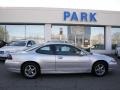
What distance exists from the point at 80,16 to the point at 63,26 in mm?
2518

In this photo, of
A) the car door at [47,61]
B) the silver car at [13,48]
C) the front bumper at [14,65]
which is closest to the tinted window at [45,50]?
the car door at [47,61]

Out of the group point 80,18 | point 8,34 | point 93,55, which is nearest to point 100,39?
point 80,18

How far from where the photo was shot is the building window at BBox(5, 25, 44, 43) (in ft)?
89.0

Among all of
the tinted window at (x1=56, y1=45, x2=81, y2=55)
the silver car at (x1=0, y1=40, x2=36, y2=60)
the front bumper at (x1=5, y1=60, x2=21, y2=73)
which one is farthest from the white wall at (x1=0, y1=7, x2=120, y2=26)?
the front bumper at (x1=5, y1=60, x2=21, y2=73)

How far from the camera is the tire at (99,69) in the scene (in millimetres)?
10828

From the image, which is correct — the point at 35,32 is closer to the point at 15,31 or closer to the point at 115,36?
the point at 15,31

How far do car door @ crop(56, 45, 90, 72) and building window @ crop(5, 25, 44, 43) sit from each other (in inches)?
647

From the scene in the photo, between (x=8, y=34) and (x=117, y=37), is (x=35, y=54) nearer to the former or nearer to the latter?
(x=8, y=34)

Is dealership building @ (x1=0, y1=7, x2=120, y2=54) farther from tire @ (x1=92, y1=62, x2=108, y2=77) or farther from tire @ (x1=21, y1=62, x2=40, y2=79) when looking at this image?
tire @ (x1=21, y1=62, x2=40, y2=79)

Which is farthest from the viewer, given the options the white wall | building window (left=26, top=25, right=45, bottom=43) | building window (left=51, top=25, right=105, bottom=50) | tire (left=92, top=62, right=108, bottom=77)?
building window (left=51, top=25, right=105, bottom=50)

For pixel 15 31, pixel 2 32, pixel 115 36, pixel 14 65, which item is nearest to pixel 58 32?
pixel 15 31

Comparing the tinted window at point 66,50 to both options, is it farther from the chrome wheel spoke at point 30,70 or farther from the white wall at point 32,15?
the white wall at point 32,15

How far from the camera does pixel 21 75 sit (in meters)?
11.0

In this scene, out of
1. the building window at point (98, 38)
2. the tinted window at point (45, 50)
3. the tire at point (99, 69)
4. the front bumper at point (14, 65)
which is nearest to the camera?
the front bumper at point (14, 65)
